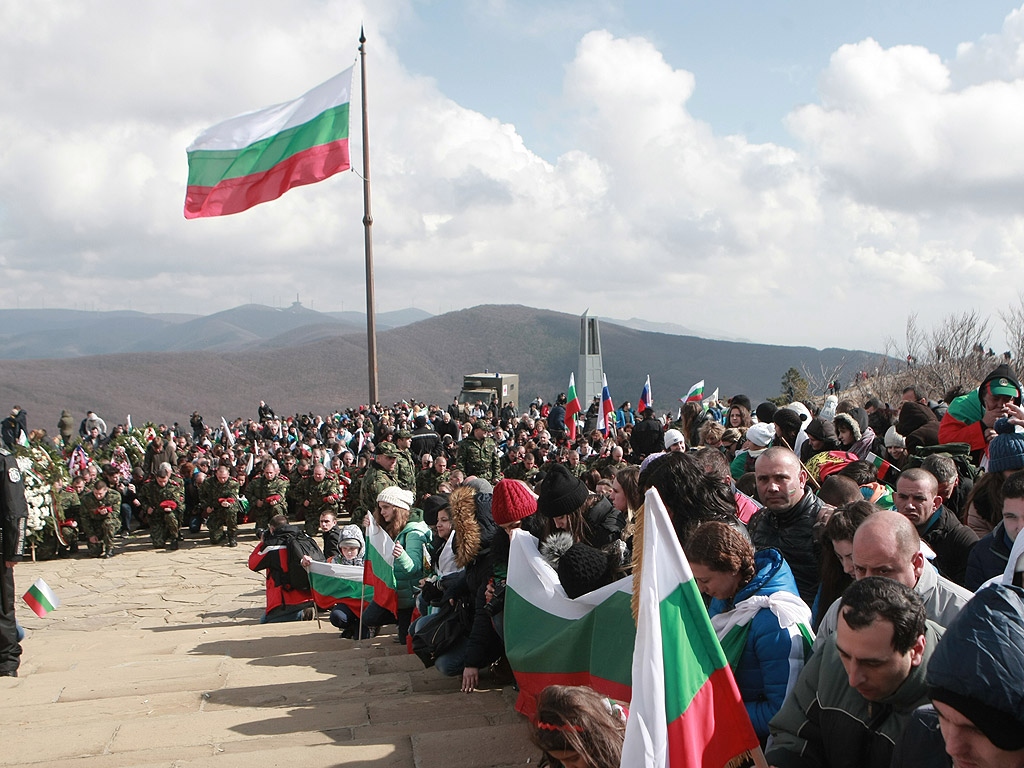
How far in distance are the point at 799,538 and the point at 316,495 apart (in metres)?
11.6

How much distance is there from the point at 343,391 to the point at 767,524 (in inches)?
3811

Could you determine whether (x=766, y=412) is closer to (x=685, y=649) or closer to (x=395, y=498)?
(x=395, y=498)

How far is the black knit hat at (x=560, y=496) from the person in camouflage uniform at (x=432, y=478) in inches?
384

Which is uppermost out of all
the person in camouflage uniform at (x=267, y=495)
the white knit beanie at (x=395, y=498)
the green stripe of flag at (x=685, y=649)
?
the green stripe of flag at (x=685, y=649)

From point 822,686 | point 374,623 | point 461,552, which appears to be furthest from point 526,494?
point 374,623

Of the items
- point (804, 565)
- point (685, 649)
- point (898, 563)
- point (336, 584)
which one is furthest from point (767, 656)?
point (336, 584)

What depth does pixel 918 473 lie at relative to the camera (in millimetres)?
4359

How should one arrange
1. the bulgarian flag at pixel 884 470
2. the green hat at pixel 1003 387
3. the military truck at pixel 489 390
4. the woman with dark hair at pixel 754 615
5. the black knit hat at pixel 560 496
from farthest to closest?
the military truck at pixel 489 390
the bulgarian flag at pixel 884 470
the green hat at pixel 1003 387
the black knit hat at pixel 560 496
the woman with dark hair at pixel 754 615

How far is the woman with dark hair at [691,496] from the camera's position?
3795mm

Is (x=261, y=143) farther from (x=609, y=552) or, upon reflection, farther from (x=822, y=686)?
(x=822, y=686)

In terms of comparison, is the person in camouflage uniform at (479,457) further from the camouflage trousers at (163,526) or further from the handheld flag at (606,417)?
the camouflage trousers at (163,526)

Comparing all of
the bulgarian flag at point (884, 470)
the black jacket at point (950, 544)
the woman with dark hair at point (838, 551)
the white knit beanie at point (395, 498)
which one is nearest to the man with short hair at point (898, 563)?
the woman with dark hair at point (838, 551)

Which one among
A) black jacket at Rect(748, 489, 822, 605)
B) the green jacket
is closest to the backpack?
the green jacket

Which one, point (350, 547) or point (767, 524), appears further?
point (350, 547)
